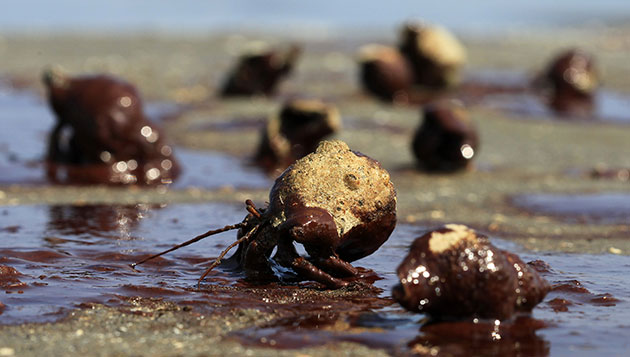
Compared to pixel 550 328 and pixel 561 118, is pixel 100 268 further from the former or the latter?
pixel 561 118

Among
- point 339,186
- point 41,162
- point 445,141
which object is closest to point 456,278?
point 339,186

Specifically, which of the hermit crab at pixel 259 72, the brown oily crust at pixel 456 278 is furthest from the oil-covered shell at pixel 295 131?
the brown oily crust at pixel 456 278

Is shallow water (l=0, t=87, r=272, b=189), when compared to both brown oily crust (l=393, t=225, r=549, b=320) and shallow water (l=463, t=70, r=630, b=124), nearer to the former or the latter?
brown oily crust (l=393, t=225, r=549, b=320)

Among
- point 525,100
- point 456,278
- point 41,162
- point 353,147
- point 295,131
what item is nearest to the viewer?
point 456,278

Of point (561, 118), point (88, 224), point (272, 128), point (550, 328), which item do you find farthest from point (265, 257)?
point (561, 118)

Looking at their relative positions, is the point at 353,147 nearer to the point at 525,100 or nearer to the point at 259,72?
the point at 259,72
